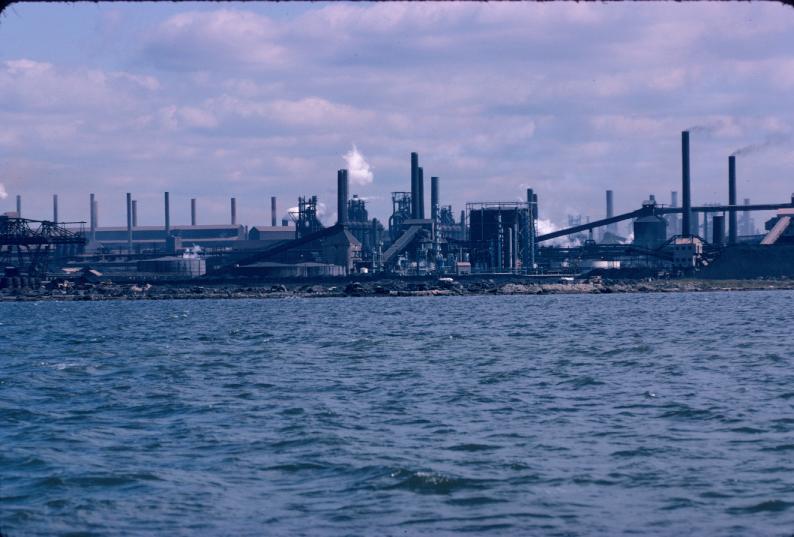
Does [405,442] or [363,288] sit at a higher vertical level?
[405,442]

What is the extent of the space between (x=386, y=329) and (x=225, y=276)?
2947 inches

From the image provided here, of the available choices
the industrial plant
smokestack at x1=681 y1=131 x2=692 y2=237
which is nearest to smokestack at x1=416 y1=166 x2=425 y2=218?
the industrial plant

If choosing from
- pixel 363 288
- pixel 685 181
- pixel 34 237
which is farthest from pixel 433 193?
pixel 34 237

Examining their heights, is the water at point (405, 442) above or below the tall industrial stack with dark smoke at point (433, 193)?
below

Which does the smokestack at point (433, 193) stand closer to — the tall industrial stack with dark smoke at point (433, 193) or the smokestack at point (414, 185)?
the tall industrial stack with dark smoke at point (433, 193)

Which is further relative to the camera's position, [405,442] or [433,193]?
[433,193]

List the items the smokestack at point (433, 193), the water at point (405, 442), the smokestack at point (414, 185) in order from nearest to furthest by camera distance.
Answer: the water at point (405, 442) → the smokestack at point (414, 185) → the smokestack at point (433, 193)

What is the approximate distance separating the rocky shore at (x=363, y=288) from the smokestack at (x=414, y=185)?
1877 centimetres

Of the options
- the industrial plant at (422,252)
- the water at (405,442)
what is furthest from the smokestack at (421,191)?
the water at (405,442)

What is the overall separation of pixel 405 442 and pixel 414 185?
118 meters

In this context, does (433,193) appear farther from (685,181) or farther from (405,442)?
(405,442)

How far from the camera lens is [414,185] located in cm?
13300

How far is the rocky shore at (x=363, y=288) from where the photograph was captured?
347 feet

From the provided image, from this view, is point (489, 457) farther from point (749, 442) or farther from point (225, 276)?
point (225, 276)
